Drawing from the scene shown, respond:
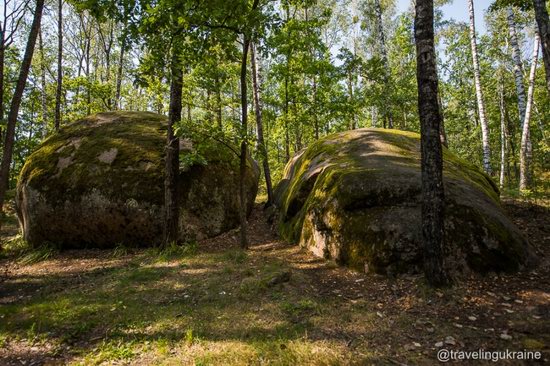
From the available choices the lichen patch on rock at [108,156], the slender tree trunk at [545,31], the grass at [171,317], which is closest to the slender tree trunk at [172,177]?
the grass at [171,317]

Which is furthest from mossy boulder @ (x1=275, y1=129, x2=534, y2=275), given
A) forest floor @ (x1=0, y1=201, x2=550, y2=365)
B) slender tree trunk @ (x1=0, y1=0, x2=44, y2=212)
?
slender tree trunk @ (x1=0, y1=0, x2=44, y2=212)

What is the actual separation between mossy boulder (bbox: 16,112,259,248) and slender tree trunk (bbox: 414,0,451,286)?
210 inches

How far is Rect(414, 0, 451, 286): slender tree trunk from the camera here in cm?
532

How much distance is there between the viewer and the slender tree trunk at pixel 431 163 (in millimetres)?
5320

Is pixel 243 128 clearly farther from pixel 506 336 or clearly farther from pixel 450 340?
pixel 506 336

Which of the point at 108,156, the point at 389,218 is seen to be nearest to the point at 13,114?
the point at 108,156

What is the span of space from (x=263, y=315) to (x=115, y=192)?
6.92m

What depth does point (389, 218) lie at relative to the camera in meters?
6.56

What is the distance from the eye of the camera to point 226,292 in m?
5.92

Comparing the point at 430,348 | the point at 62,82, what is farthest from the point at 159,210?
the point at 62,82

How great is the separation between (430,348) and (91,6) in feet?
26.4

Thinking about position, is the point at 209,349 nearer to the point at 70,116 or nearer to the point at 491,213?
the point at 491,213

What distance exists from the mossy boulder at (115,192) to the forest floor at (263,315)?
2.37 meters

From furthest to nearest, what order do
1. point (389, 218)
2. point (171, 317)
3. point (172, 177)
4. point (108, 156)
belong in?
1. point (108, 156)
2. point (172, 177)
3. point (389, 218)
4. point (171, 317)
